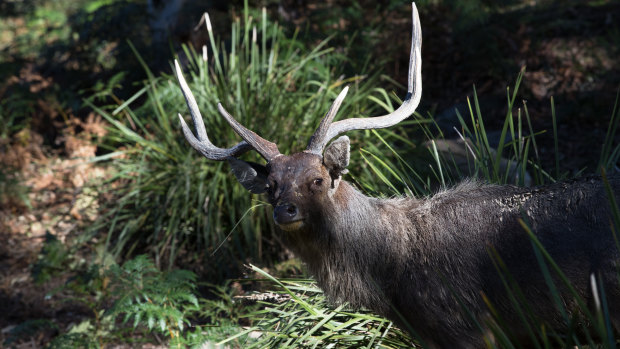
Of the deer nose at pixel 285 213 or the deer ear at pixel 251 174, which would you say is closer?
the deer nose at pixel 285 213

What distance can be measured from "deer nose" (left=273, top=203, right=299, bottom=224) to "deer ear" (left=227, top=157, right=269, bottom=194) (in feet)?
1.44

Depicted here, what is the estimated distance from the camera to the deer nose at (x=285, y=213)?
11.0ft

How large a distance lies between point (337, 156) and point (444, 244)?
0.78 meters

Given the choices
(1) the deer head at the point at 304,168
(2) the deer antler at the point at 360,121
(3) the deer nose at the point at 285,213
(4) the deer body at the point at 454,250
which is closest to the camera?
(4) the deer body at the point at 454,250

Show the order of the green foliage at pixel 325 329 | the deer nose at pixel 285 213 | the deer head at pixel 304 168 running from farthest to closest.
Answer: the green foliage at pixel 325 329 < the deer head at pixel 304 168 < the deer nose at pixel 285 213

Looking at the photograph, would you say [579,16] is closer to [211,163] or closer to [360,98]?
[360,98]

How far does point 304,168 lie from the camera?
353cm

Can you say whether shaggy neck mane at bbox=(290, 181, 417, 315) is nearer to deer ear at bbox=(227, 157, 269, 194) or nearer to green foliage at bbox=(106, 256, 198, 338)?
deer ear at bbox=(227, 157, 269, 194)

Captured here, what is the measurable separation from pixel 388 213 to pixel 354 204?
213mm

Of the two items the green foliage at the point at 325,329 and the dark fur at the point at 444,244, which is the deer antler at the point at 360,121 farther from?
the green foliage at the point at 325,329

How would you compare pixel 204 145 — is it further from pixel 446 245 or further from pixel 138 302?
pixel 446 245

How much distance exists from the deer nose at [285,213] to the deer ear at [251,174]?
44 cm

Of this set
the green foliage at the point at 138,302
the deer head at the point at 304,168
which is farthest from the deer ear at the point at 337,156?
the green foliage at the point at 138,302

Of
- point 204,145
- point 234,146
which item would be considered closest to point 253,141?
point 234,146
